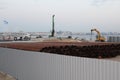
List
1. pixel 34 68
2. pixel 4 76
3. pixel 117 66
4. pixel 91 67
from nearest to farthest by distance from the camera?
pixel 117 66, pixel 91 67, pixel 34 68, pixel 4 76

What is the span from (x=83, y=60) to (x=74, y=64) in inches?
28.2

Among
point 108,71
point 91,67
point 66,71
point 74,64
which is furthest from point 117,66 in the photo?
→ point 66,71

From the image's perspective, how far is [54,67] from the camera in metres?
11.4

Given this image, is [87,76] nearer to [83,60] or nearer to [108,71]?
[83,60]

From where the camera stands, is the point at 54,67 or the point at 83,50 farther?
the point at 83,50

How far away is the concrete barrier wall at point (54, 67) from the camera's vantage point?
797 cm

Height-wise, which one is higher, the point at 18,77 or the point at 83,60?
the point at 83,60

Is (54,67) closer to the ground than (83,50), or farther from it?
farther from it

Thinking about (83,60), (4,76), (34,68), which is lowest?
(4,76)

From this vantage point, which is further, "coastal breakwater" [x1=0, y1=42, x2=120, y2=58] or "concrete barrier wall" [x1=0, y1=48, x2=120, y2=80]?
"coastal breakwater" [x1=0, y1=42, x2=120, y2=58]

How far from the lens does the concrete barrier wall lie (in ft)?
26.1

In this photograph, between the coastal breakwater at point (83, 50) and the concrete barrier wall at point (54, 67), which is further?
the coastal breakwater at point (83, 50)

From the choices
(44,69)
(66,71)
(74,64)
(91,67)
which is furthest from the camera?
(44,69)

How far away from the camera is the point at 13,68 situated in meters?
17.1
